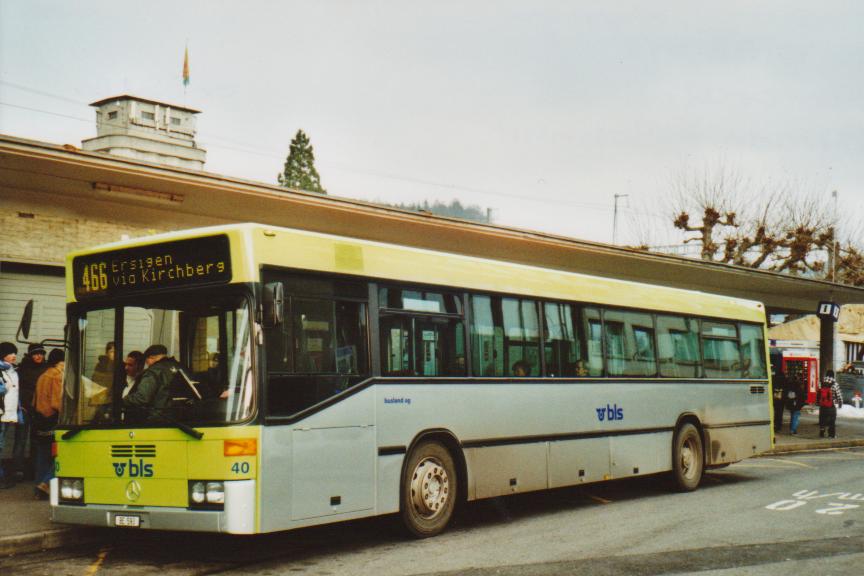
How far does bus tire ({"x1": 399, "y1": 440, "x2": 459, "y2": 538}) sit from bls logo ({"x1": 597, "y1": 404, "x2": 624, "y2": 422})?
3194 millimetres

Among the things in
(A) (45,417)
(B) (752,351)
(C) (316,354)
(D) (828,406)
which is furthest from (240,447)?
(D) (828,406)

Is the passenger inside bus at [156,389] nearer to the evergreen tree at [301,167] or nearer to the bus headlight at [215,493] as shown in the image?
the bus headlight at [215,493]

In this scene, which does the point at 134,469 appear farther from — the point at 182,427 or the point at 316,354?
the point at 316,354

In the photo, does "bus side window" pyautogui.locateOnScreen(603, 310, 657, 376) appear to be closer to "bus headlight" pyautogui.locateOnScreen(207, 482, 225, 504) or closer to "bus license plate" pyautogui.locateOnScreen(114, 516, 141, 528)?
"bus headlight" pyautogui.locateOnScreen(207, 482, 225, 504)

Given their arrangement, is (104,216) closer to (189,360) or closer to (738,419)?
(189,360)

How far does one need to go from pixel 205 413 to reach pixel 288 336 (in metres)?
0.98

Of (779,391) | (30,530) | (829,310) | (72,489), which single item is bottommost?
(30,530)

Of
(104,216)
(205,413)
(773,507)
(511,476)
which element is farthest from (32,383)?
(773,507)

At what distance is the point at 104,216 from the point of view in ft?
51.3

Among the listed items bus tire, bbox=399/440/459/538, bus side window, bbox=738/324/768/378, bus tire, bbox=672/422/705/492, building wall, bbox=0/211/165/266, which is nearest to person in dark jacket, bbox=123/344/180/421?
bus tire, bbox=399/440/459/538

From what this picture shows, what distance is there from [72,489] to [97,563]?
0.72 m

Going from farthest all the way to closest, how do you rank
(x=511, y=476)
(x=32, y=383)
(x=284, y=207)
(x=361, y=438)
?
(x=284, y=207)
(x=32, y=383)
(x=511, y=476)
(x=361, y=438)

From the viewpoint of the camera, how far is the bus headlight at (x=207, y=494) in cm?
820

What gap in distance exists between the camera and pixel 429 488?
10.3 meters
